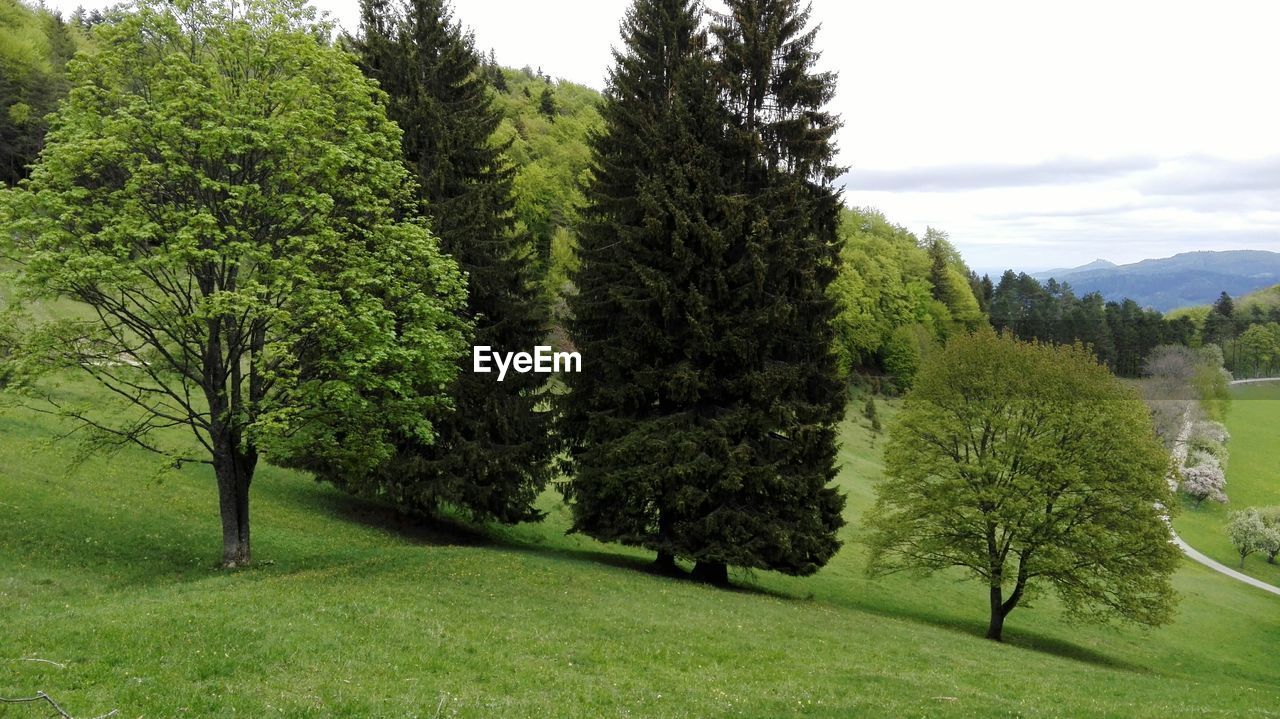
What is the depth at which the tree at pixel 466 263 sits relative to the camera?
2662 centimetres

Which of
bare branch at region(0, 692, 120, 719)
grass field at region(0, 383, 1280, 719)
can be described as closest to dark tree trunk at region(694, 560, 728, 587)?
grass field at region(0, 383, 1280, 719)

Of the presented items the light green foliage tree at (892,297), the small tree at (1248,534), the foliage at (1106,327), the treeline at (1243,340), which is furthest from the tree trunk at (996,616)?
the treeline at (1243,340)

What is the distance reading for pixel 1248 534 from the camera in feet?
200

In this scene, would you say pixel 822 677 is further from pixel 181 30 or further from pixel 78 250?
pixel 181 30

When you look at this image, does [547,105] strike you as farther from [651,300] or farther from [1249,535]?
[1249,535]

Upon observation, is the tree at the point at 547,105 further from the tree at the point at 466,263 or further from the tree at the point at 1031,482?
the tree at the point at 1031,482

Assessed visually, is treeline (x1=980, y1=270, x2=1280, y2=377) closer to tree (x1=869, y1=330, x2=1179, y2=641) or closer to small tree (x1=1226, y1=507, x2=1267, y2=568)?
small tree (x1=1226, y1=507, x2=1267, y2=568)

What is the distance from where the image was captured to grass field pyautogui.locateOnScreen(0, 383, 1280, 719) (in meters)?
10.8

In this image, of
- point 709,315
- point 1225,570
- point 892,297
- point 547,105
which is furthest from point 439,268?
point 547,105

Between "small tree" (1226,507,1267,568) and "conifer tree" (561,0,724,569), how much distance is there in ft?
201

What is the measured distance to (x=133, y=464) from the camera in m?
27.1

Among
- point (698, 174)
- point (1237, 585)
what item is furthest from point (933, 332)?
point (698, 174)

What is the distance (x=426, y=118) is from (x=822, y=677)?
2410 cm

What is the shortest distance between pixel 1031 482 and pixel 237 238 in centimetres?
2766
